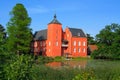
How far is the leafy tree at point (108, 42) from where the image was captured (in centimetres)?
6644

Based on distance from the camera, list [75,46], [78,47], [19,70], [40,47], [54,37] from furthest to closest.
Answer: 1. [40,47]
2. [78,47]
3. [75,46]
4. [54,37]
5. [19,70]

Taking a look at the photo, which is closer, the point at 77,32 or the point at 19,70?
the point at 19,70

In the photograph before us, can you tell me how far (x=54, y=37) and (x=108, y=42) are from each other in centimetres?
1364

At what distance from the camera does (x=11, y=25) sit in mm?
54562

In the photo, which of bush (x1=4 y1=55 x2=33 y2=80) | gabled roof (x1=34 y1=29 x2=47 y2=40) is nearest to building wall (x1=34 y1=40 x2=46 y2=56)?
gabled roof (x1=34 y1=29 x2=47 y2=40)

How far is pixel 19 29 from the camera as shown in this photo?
2131 inches

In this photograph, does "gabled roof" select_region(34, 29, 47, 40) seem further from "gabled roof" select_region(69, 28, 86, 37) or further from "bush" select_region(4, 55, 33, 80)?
"bush" select_region(4, 55, 33, 80)

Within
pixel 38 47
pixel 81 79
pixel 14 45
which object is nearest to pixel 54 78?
A: pixel 81 79

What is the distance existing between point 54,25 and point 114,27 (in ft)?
48.1

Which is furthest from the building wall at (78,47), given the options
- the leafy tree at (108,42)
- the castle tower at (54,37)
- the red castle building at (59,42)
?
the leafy tree at (108,42)

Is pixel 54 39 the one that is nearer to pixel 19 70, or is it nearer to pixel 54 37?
pixel 54 37

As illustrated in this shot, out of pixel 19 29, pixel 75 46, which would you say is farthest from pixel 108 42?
pixel 19 29

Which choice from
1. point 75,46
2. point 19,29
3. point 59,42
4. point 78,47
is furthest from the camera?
point 78,47

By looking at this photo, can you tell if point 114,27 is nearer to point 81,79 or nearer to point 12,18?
point 12,18
